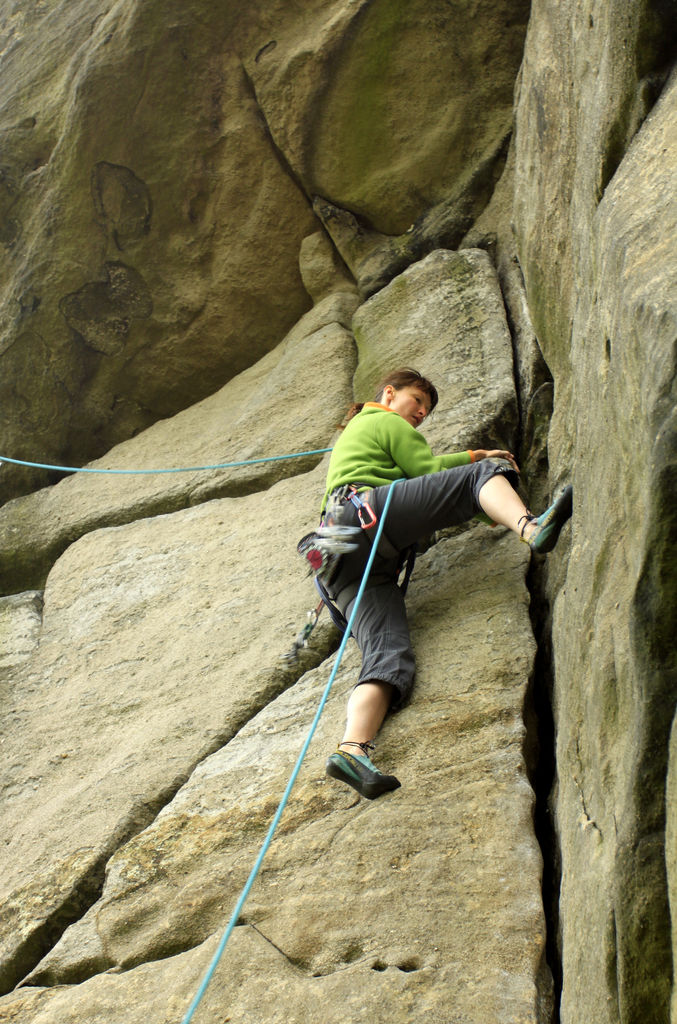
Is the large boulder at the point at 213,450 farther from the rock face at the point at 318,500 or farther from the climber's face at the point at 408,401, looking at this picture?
the climber's face at the point at 408,401

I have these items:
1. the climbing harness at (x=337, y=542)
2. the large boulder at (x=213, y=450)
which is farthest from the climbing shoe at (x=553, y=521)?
the large boulder at (x=213, y=450)

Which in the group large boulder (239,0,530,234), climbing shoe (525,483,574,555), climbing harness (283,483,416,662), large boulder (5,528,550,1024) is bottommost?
large boulder (5,528,550,1024)

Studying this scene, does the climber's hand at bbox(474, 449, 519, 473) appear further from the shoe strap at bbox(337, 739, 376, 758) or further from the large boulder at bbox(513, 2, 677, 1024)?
the shoe strap at bbox(337, 739, 376, 758)

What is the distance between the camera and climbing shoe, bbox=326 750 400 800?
315 cm

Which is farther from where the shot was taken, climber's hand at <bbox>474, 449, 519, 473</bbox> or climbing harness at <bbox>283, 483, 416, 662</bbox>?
climber's hand at <bbox>474, 449, 519, 473</bbox>

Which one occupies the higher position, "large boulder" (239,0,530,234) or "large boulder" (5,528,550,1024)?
"large boulder" (239,0,530,234)

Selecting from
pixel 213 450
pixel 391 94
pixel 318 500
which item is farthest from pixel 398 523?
pixel 391 94

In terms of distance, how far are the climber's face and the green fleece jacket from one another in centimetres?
32

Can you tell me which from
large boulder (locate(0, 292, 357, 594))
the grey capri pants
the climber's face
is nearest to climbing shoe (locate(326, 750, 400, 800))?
the grey capri pants

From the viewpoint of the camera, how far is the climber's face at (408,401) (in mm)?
4586

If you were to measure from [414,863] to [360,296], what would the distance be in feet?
14.9

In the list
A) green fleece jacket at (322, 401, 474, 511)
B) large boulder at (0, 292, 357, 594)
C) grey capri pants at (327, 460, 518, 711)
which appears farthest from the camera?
large boulder at (0, 292, 357, 594)

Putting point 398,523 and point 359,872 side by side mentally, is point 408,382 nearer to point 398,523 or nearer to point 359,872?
point 398,523

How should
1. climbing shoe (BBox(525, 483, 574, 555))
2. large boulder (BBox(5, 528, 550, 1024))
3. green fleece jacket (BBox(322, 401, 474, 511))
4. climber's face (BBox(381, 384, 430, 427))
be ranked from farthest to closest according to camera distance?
climber's face (BBox(381, 384, 430, 427)) → green fleece jacket (BBox(322, 401, 474, 511)) → climbing shoe (BBox(525, 483, 574, 555)) → large boulder (BBox(5, 528, 550, 1024))
